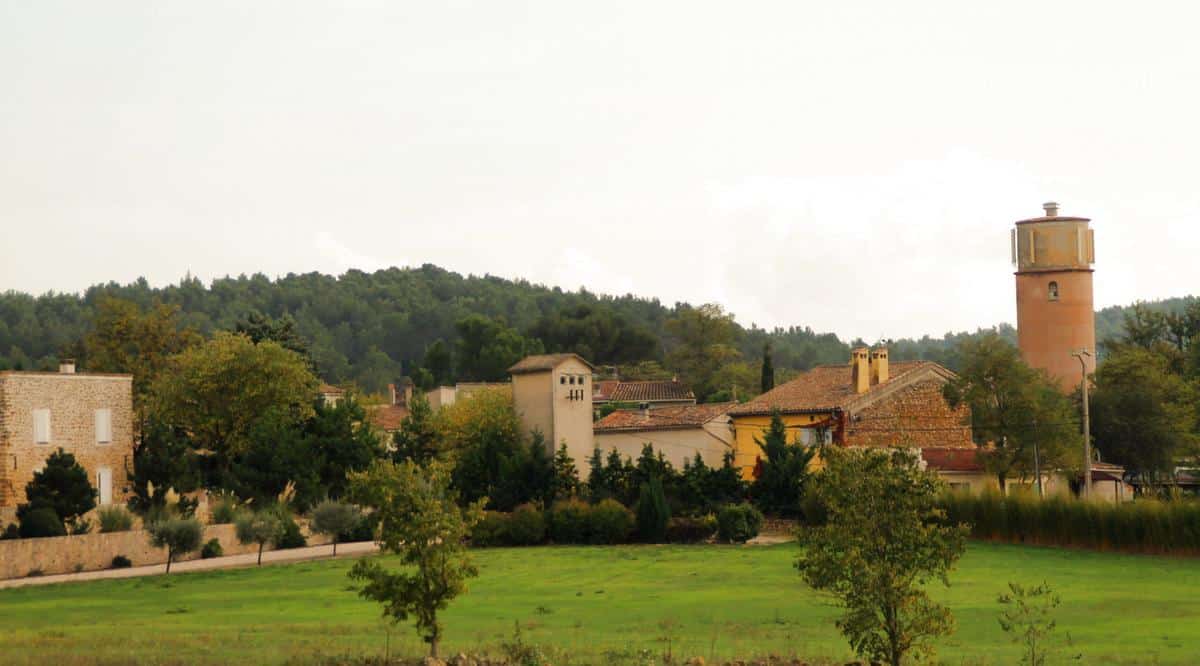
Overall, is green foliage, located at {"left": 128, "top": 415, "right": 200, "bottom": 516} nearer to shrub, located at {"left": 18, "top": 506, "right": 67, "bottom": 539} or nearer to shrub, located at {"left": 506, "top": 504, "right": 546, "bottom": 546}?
shrub, located at {"left": 18, "top": 506, "right": 67, "bottom": 539}

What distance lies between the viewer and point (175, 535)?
4603cm

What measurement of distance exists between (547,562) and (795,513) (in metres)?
13.7

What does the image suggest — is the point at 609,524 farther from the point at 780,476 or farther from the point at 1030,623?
the point at 1030,623

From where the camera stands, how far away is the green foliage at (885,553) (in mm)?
19016

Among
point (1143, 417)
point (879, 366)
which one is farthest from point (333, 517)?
point (1143, 417)

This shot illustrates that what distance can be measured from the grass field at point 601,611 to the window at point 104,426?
50.9ft

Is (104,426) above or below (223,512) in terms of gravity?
above

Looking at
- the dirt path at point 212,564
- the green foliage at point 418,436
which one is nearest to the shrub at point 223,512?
the dirt path at point 212,564

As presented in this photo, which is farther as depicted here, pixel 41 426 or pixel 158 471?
pixel 158 471

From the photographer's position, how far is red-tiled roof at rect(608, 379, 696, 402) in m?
92.4

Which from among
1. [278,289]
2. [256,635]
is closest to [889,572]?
[256,635]

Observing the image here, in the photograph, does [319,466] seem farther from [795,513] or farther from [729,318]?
[729,318]

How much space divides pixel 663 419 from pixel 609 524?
12928mm

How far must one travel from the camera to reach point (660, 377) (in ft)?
379
